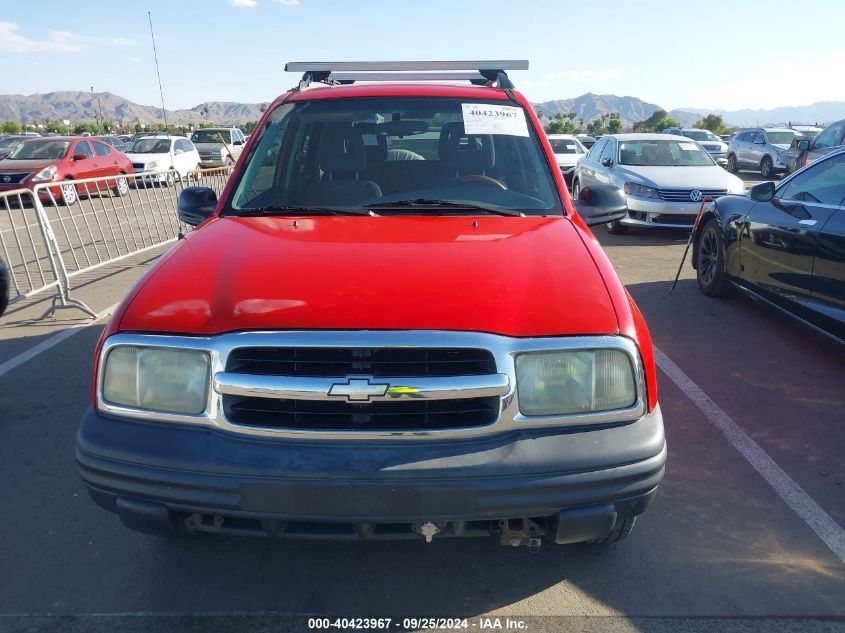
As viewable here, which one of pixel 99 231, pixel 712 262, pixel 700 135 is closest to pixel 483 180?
pixel 712 262

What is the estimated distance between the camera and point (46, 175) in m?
15.2

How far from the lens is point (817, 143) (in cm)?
1412

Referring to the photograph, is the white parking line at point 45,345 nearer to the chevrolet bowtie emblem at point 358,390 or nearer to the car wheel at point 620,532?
the chevrolet bowtie emblem at point 358,390

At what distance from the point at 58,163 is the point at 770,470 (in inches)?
655

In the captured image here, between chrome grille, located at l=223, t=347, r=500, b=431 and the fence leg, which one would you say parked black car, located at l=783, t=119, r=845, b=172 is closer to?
the fence leg

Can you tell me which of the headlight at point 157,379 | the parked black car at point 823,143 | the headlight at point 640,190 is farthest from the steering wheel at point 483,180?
the parked black car at point 823,143

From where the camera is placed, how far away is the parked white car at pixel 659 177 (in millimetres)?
10219

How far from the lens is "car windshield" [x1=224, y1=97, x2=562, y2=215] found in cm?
332

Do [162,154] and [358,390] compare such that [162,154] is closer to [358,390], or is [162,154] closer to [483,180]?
[483,180]

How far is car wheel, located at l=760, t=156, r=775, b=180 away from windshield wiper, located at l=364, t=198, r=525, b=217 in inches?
877

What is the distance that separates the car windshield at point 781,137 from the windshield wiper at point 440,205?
76.6 feet

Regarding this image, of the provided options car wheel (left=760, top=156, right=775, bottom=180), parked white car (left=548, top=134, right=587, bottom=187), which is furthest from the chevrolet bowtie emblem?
car wheel (left=760, top=156, right=775, bottom=180)

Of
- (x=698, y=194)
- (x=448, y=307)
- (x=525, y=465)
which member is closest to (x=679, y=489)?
(x=525, y=465)

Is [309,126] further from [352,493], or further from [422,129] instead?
[352,493]
